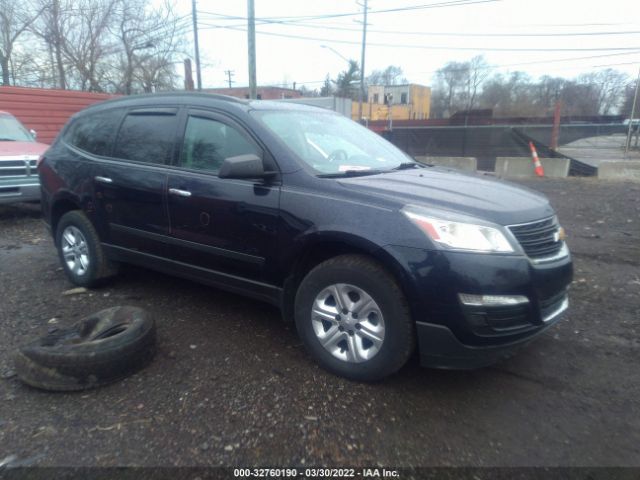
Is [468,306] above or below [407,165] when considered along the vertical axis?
below

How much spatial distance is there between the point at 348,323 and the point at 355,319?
0.06 meters

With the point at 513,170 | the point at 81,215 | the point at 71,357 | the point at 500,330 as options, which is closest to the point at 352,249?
the point at 500,330

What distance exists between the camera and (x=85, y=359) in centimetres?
270

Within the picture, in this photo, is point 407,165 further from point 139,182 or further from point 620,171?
point 620,171

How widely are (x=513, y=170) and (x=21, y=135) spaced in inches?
498

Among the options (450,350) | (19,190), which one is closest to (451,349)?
(450,350)

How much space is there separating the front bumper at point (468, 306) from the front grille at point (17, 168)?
7084 millimetres

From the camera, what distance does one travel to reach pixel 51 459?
220cm

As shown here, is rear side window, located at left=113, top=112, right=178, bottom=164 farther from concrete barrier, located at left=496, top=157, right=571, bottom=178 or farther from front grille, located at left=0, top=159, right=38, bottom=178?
concrete barrier, located at left=496, top=157, right=571, bottom=178

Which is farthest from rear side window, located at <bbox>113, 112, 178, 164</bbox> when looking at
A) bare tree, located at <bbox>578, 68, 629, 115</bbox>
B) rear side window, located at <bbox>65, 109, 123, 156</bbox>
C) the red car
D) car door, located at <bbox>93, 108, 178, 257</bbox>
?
bare tree, located at <bbox>578, 68, 629, 115</bbox>

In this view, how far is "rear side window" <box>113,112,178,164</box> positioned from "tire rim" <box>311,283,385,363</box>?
1.85m

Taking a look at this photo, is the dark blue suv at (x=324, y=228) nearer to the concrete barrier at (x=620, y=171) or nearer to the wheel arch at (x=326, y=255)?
the wheel arch at (x=326, y=255)

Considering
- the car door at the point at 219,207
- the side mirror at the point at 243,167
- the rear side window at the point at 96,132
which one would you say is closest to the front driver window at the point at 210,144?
the car door at the point at 219,207

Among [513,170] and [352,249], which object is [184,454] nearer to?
[352,249]
